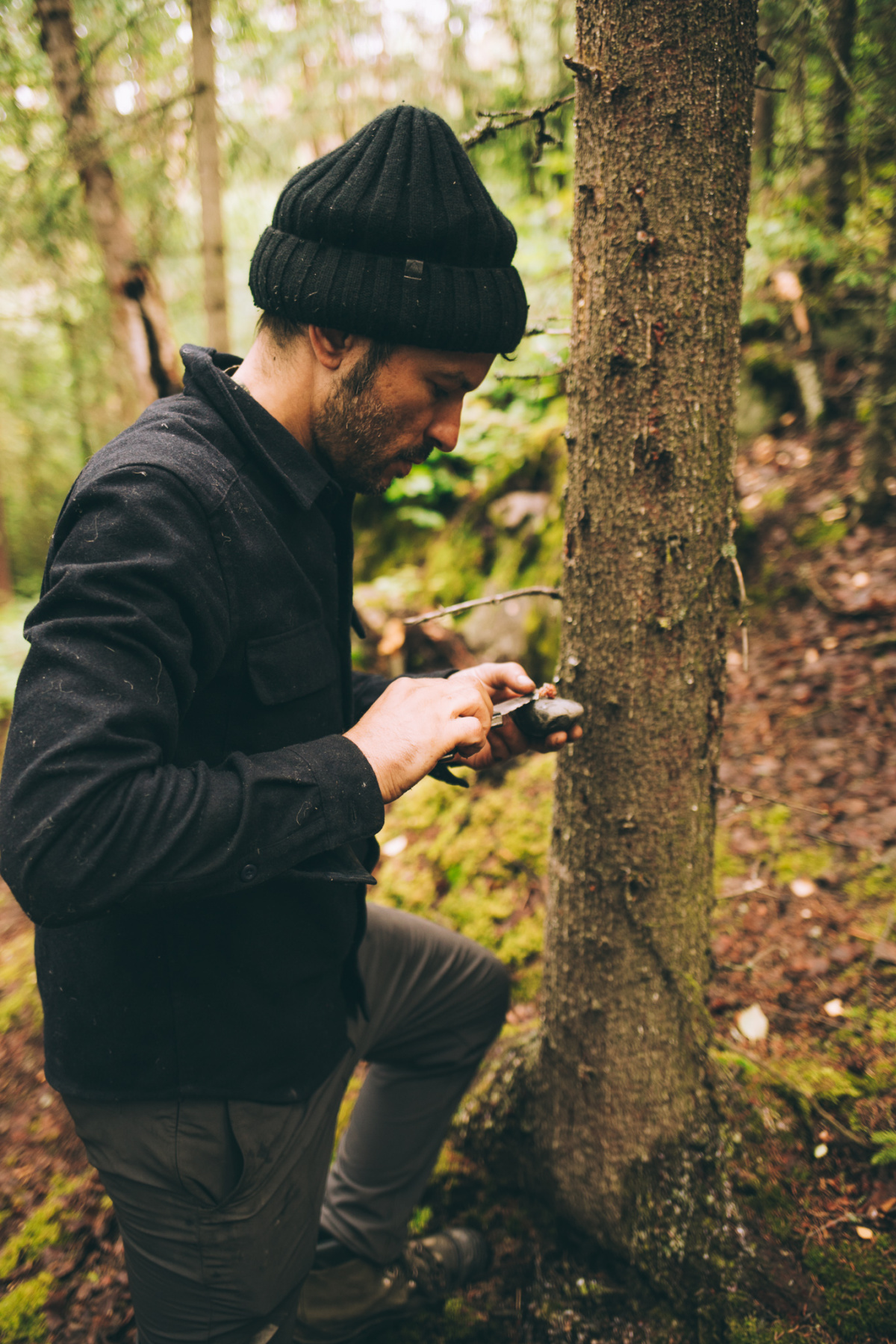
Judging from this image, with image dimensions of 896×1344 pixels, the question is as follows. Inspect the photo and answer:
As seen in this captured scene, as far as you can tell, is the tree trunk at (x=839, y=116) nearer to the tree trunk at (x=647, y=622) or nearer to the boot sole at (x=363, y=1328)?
the tree trunk at (x=647, y=622)

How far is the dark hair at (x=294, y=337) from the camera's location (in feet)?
5.25

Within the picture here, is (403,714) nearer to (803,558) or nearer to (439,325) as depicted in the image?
(439,325)

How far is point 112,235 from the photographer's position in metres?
6.46

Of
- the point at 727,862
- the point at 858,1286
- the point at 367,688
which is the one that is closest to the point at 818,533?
the point at 727,862

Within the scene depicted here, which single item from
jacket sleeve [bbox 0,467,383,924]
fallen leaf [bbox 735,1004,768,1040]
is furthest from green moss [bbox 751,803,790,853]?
jacket sleeve [bbox 0,467,383,924]

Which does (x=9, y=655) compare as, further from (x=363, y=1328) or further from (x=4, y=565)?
(x=363, y=1328)

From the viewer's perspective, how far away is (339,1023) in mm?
1870

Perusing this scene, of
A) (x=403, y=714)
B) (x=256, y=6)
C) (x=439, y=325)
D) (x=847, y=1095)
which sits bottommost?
(x=847, y=1095)

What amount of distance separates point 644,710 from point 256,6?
750cm

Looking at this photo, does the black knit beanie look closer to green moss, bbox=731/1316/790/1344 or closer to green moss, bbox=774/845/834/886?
green moss, bbox=731/1316/790/1344

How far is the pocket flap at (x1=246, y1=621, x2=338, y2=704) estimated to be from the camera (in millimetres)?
1483

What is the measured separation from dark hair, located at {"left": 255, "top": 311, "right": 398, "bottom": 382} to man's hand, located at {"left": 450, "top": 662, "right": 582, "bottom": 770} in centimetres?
77

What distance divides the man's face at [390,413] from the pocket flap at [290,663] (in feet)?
1.32

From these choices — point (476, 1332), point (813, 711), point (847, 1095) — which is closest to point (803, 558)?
point (813, 711)
